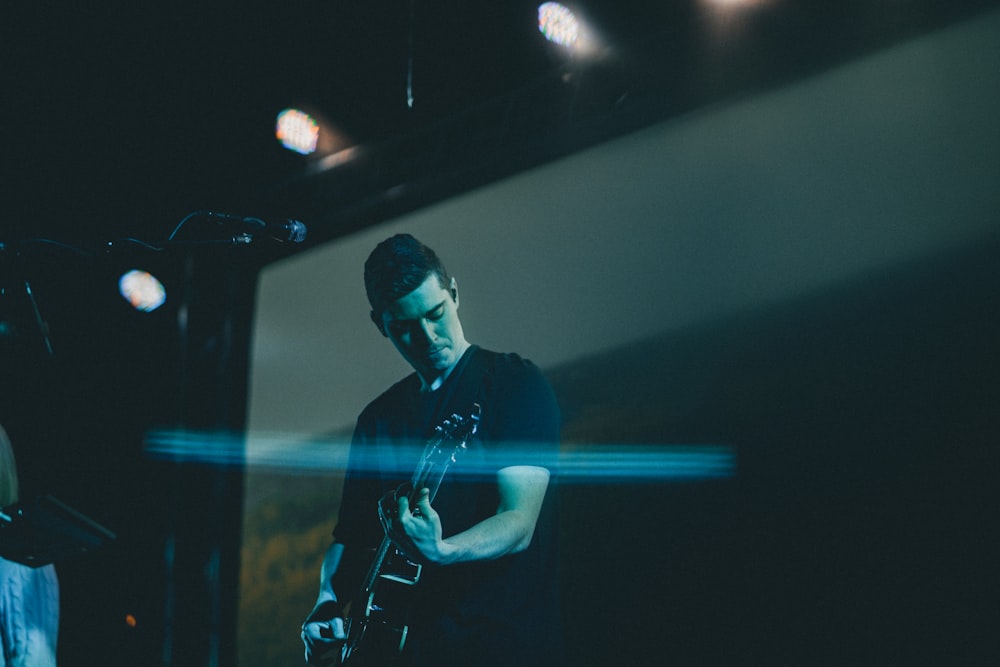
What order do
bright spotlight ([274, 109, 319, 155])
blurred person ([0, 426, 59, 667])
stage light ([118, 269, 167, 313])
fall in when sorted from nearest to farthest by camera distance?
blurred person ([0, 426, 59, 667]) → bright spotlight ([274, 109, 319, 155]) → stage light ([118, 269, 167, 313])

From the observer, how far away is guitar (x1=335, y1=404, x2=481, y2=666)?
2.31 metres

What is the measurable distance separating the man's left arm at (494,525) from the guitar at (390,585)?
0.09 metres

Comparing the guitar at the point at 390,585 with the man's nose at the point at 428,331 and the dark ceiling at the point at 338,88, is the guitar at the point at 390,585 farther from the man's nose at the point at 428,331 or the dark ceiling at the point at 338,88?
the dark ceiling at the point at 338,88

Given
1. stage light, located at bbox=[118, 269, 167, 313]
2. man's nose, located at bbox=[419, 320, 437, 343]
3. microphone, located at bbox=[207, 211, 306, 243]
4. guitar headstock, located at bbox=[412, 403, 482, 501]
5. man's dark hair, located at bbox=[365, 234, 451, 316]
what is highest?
stage light, located at bbox=[118, 269, 167, 313]

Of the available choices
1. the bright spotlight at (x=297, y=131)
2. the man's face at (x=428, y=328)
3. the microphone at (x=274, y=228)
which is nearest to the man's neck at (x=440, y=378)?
the man's face at (x=428, y=328)

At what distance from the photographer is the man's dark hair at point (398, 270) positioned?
9.10 ft

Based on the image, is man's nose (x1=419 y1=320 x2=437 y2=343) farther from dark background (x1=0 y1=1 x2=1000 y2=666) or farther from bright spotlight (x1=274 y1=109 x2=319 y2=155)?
bright spotlight (x1=274 y1=109 x2=319 y2=155)

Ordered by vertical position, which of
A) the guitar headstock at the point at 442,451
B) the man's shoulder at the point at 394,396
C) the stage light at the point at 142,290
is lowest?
the guitar headstock at the point at 442,451

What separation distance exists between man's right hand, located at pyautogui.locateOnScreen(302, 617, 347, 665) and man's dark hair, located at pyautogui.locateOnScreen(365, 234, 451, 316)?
1000 mm

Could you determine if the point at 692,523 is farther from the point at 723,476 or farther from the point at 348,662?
the point at 348,662

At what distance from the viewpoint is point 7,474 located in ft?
11.1

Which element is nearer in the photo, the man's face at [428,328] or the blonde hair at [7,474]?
the man's face at [428,328]

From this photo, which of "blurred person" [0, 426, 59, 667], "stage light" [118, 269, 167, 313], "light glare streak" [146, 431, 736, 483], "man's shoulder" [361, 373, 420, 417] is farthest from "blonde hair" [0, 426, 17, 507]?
"man's shoulder" [361, 373, 420, 417]

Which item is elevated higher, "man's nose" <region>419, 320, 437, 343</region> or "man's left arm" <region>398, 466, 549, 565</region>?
"man's nose" <region>419, 320, 437, 343</region>
